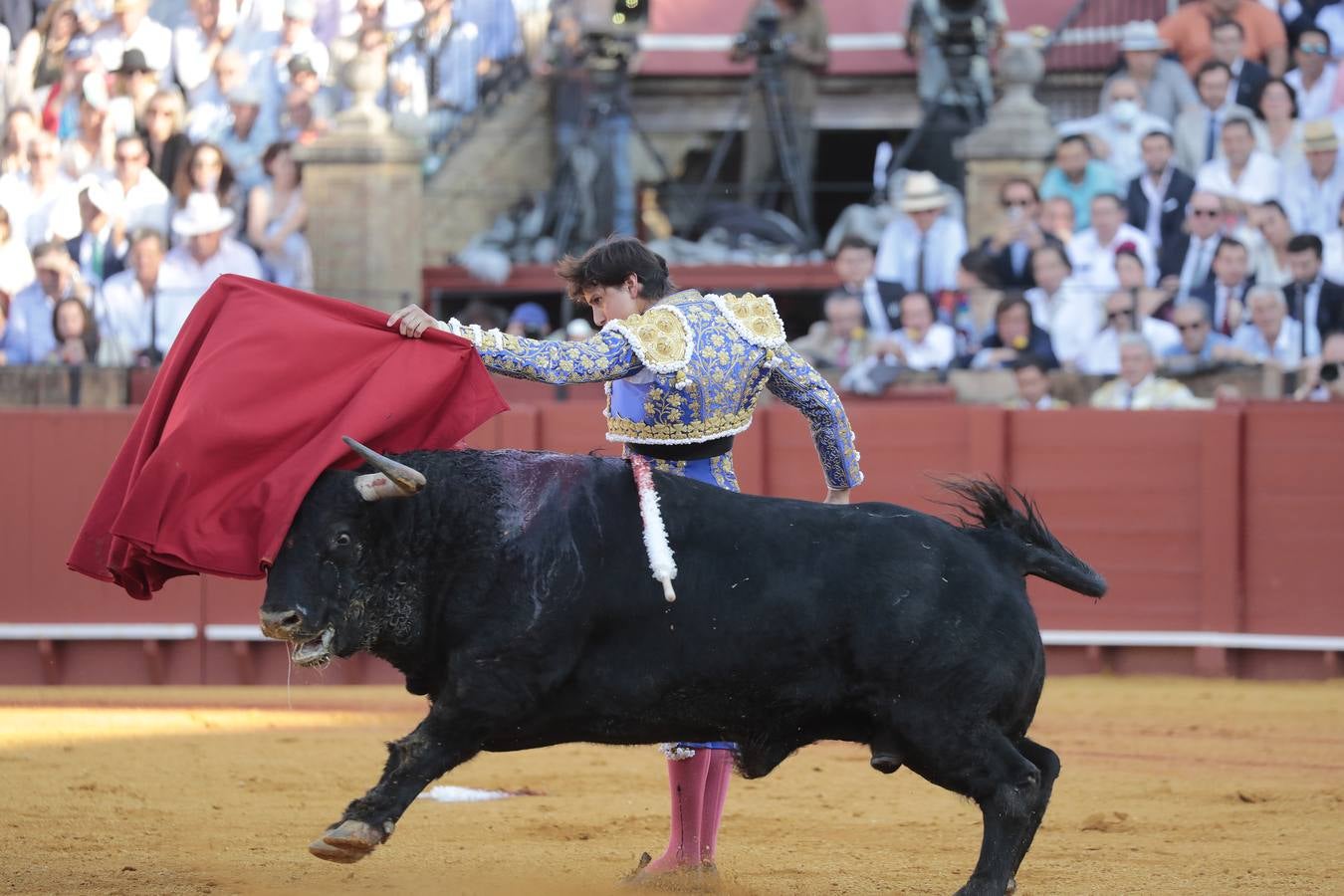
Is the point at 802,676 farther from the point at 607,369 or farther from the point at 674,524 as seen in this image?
the point at 607,369

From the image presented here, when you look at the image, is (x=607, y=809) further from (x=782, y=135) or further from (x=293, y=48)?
(x=293, y=48)

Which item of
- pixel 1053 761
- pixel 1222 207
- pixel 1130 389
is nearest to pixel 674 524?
pixel 1053 761

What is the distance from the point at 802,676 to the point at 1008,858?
530 millimetres

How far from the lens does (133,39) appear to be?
449 inches

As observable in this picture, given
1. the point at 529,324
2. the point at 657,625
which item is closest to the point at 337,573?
the point at 657,625

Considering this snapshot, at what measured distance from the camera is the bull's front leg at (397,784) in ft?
11.9

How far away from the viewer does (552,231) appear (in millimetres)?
11398

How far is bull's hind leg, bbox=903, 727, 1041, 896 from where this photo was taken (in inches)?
151

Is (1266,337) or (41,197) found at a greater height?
(41,197)

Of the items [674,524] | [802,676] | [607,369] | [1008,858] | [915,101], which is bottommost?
[1008,858]

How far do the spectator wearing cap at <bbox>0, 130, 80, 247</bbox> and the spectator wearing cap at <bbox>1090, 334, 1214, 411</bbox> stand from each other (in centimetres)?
534

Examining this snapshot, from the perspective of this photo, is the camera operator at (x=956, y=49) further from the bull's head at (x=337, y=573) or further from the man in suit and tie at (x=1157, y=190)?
the bull's head at (x=337, y=573)

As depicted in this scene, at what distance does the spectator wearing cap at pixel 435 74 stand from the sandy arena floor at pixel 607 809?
15.7ft

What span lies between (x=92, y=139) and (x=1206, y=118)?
579 centimetres
